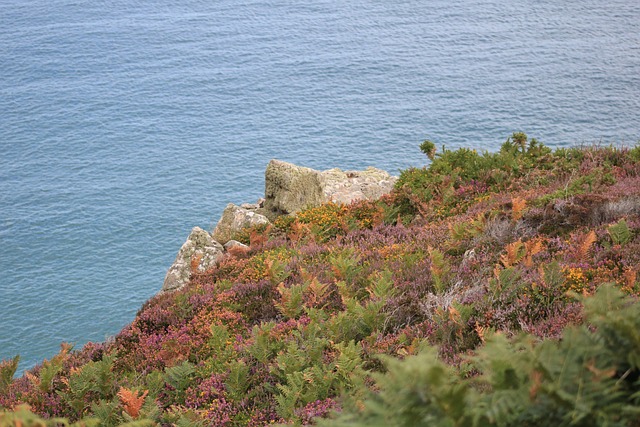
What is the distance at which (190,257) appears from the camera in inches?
709

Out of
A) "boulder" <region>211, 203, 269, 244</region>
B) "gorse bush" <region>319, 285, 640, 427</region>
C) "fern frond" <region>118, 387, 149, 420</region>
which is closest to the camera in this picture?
"gorse bush" <region>319, 285, 640, 427</region>

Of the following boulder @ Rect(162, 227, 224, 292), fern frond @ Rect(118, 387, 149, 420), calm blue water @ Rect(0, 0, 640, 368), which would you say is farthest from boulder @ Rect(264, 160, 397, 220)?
calm blue water @ Rect(0, 0, 640, 368)

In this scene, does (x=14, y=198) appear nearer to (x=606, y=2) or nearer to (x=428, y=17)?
(x=428, y=17)

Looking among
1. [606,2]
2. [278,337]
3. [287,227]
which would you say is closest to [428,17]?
[606,2]

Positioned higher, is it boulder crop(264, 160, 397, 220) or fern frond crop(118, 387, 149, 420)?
Result: fern frond crop(118, 387, 149, 420)

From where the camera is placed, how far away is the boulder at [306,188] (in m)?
23.3

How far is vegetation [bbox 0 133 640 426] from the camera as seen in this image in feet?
11.3

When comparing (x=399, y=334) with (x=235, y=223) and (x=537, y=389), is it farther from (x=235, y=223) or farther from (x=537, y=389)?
(x=235, y=223)

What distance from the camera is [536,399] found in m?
3.41

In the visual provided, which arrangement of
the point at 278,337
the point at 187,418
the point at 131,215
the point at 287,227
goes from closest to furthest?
1. the point at 187,418
2. the point at 278,337
3. the point at 287,227
4. the point at 131,215

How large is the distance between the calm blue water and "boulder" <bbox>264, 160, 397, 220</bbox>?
25.6m

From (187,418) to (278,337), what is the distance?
2160 mm

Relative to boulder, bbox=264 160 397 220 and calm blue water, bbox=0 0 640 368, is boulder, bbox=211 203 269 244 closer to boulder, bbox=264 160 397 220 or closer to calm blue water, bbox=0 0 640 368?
boulder, bbox=264 160 397 220

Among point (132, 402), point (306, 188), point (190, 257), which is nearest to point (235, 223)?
point (190, 257)
